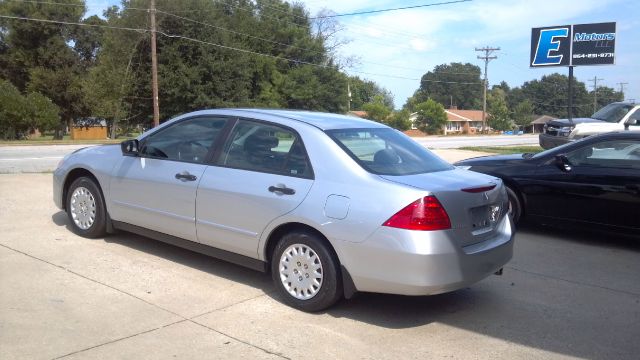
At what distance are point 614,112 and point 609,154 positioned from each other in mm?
9449

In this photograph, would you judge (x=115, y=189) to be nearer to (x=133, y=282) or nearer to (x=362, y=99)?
(x=133, y=282)

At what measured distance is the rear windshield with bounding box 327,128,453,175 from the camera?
4672mm

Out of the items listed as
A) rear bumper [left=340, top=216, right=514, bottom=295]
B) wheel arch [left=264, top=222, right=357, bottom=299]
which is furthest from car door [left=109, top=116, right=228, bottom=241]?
rear bumper [left=340, top=216, right=514, bottom=295]

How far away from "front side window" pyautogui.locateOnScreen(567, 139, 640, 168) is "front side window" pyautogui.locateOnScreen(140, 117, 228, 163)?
15.4ft

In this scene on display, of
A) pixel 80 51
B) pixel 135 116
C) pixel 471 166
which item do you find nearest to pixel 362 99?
pixel 80 51

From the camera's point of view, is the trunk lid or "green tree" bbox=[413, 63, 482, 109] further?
"green tree" bbox=[413, 63, 482, 109]

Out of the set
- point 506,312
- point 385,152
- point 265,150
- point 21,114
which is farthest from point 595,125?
point 21,114

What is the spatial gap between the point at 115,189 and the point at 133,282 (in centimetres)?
129

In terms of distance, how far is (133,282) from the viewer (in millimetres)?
5055

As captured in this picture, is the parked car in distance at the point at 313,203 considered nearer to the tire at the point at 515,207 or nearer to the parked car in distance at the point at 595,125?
the tire at the point at 515,207

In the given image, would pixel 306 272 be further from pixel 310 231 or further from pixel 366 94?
pixel 366 94

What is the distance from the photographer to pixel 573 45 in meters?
25.7

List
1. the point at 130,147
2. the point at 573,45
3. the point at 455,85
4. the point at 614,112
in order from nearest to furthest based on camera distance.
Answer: the point at 130,147, the point at 614,112, the point at 573,45, the point at 455,85

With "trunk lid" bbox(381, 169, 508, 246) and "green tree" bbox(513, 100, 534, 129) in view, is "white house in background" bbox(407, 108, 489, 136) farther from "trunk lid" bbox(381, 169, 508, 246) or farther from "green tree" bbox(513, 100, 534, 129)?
"trunk lid" bbox(381, 169, 508, 246)
